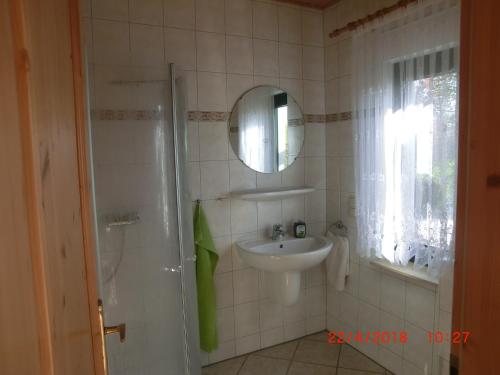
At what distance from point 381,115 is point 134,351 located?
1.92m

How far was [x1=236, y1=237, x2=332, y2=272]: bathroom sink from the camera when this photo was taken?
7.14ft

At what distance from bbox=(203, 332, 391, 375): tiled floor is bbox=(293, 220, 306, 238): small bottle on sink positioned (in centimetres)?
86

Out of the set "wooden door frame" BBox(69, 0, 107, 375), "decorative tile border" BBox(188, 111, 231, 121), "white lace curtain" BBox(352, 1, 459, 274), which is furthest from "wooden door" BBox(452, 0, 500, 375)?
"decorative tile border" BBox(188, 111, 231, 121)

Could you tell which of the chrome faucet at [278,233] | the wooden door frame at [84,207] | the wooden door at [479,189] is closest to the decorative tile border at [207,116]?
the chrome faucet at [278,233]

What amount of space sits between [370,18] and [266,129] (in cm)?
94

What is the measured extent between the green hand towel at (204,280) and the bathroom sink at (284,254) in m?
0.24

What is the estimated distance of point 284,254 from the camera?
7.36ft

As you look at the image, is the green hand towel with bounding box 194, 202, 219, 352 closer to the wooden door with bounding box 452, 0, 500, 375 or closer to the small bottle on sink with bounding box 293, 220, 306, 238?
the small bottle on sink with bounding box 293, 220, 306, 238

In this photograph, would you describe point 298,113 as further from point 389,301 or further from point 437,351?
point 437,351

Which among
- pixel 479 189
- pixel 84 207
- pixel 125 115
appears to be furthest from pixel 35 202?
pixel 125 115

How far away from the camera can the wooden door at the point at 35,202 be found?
0.28m

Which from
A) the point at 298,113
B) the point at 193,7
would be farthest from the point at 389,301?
the point at 193,7

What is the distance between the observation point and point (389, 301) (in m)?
2.30

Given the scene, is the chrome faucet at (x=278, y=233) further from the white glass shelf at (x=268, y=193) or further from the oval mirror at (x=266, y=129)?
the oval mirror at (x=266, y=129)
